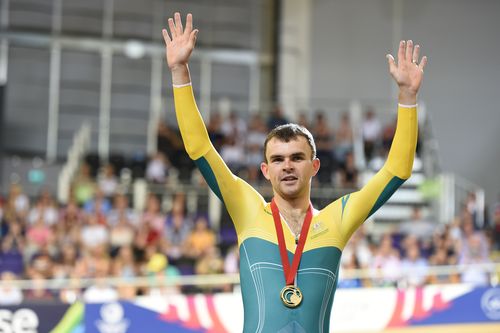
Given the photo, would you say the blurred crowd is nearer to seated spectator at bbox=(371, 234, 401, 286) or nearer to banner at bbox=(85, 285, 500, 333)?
seated spectator at bbox=(371, 234, 401, 286)

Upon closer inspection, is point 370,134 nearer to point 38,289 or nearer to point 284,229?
point 38,289

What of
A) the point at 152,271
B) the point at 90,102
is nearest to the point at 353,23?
the point at 90,102

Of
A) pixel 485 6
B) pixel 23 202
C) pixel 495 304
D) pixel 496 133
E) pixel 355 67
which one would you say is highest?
pixel 485 6

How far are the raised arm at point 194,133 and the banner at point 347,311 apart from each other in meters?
5.58

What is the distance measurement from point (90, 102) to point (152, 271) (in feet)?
29.8

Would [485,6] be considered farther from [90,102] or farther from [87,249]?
[87,249]

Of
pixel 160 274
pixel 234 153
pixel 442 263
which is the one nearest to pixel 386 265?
pixel 442 263

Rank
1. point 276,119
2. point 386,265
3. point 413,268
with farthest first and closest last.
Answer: point 276,119
point 386,265
point 413,268

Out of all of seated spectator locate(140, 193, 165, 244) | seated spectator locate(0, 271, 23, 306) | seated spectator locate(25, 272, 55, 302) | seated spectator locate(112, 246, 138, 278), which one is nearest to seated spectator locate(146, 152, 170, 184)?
seated spectator locate(140, 193, 165, 244)

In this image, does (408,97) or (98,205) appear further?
(98,205)

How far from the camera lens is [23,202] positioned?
14.3 meters

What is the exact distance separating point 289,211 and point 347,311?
6.91 metres

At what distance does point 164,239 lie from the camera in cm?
1269

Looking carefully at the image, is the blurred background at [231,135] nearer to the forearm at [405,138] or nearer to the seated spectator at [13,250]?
the seated spectator at [13,250]
